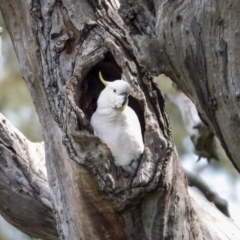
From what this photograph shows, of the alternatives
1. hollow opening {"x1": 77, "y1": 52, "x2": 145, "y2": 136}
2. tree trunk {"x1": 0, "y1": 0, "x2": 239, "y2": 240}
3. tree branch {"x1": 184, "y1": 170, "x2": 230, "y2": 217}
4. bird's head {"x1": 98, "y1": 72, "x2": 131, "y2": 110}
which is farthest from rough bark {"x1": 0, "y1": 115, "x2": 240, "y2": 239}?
tree branch {"x1": 184, "y1": 170, "x2": 230, "y2": 217}

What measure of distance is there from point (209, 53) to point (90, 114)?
0.59 meters

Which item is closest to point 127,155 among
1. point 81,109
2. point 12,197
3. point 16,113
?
point 81,109

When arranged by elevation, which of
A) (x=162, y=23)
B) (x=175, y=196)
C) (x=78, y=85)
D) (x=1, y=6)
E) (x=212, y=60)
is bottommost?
(x=175, y=196)

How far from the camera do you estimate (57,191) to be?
197 centimetres

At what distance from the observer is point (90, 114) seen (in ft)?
6.32

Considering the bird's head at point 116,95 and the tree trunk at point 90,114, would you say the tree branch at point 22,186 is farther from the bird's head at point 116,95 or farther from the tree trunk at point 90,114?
the bird's head at point 116,95

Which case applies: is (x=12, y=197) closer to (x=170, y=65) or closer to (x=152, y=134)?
(x=152, y=134)

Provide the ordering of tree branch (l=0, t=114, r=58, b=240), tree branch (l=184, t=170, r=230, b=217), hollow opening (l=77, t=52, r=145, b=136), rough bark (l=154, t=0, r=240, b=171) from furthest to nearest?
tree branch (l=184, t=170, r=230, b=217) < tree branch (l=0, t=114, r=58, b=240) < hollow opening (l=77, t=52, r=145, b=136) < rough bark (l=154, t=0, r=240, b=171)

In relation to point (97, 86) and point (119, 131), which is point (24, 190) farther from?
point (119, 131)

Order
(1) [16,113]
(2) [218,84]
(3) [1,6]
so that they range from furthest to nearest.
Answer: (1) [16,113] → (3) [1,6] → (2) [218,84]

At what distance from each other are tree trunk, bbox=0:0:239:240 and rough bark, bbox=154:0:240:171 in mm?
69

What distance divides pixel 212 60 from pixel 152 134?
426mm

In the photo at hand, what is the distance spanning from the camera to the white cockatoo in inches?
69.7

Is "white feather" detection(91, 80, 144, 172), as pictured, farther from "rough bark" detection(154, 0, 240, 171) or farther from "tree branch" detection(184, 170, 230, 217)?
"tree branch" detection(184, 170, 230, 217)
